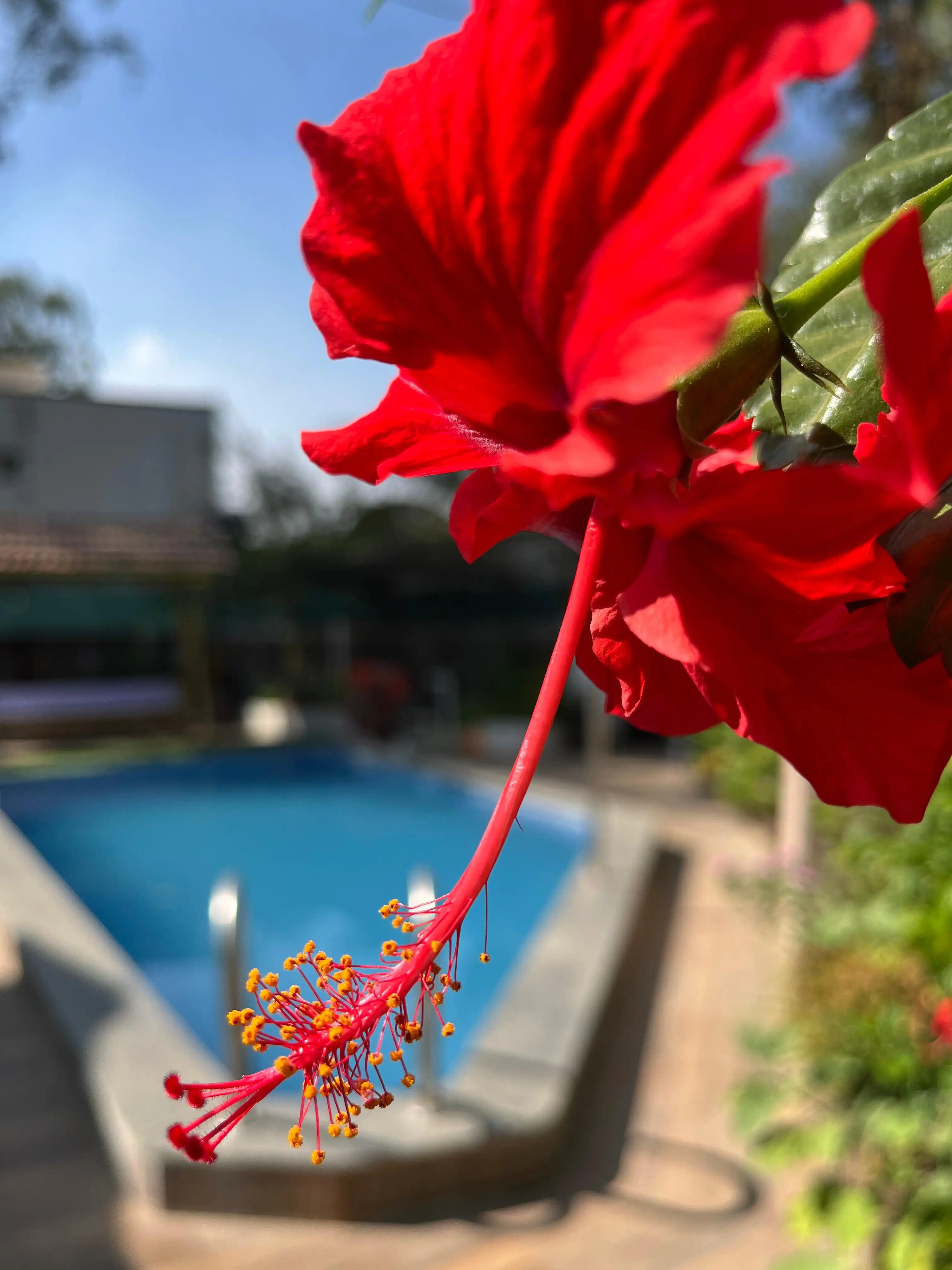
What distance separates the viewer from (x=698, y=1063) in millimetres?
3762

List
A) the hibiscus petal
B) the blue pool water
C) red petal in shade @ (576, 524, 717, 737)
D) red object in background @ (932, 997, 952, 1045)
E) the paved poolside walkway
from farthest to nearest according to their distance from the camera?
the blue pool water → the paved poolside walkway → red object in background @ (932, 997, 952, 1045) → red petal in shade @ (576, 524, 717, 737) → the hibiscus petal

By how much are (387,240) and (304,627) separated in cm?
1368

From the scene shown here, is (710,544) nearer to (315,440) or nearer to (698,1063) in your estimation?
(315,440)

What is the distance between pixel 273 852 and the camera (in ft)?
26.6

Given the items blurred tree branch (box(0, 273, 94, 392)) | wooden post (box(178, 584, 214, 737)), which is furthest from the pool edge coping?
blurred tree branch (box(0, 273, 94, 392))

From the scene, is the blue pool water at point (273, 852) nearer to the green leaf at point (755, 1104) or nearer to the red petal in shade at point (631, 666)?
the green leaf at point (755, 1104)

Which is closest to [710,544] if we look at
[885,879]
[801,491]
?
[801,491]

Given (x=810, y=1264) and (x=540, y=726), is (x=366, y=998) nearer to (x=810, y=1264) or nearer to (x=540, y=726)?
(x=540, y=726)

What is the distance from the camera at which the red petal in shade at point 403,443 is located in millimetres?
330

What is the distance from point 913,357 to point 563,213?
86 mm

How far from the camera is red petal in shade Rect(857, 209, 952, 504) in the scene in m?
0.23

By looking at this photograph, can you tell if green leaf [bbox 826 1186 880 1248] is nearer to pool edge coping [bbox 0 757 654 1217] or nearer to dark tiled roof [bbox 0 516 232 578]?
pool edge coping [bbox 0 757 654 1217]

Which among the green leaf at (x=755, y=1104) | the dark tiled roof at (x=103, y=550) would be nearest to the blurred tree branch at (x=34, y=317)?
the dark tiled roof at (x=103, y=550)

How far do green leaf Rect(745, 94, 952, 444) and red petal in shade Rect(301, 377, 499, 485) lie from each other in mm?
95
